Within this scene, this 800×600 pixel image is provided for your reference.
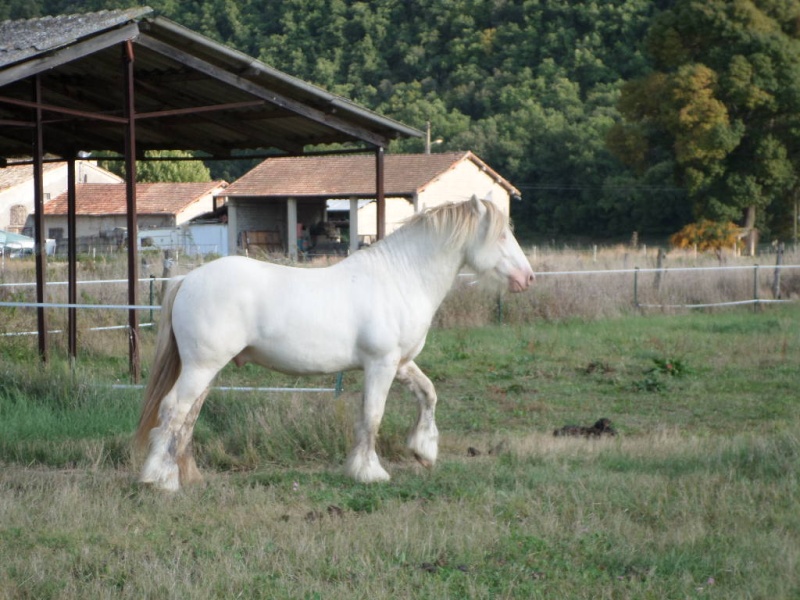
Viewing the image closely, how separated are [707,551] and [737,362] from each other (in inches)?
350

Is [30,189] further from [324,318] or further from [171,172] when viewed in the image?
[324,318]

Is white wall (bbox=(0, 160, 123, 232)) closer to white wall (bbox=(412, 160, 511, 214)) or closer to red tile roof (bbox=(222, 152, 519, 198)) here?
red tile roof (bbox=(222, 152, 519, 198))

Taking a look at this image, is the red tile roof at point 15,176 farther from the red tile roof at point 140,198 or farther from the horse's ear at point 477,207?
the horse's ear at point 477,207

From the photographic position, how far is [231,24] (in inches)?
2448

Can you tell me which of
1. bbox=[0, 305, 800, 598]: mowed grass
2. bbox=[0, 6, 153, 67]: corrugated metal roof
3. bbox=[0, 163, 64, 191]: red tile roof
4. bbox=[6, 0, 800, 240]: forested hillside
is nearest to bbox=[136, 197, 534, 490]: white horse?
bbox=[0, 305, 800, 598]: mowed grass

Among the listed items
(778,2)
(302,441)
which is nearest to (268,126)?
(302,441)

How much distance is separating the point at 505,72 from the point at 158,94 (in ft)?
168

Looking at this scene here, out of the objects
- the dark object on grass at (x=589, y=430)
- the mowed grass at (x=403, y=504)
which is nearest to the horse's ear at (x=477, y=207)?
the mowed grass at (x=403, y=504)

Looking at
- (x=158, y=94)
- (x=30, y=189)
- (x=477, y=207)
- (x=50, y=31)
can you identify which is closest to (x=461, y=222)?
(x=477, y=207)

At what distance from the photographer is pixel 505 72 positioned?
61.7 metres

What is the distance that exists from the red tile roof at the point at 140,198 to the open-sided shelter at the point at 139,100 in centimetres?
3339

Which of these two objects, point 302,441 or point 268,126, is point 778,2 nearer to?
point 268,126

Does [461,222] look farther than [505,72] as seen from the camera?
No

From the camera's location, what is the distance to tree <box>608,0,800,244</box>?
33938 mm
